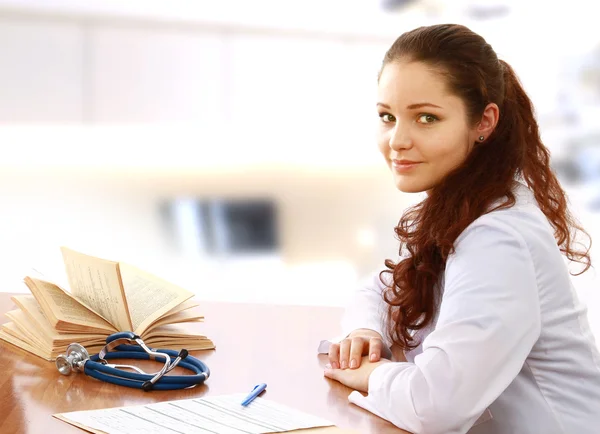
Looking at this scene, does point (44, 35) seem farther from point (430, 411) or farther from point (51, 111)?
point (430, 411)

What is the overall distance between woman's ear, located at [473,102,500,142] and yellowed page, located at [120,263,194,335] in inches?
24.3

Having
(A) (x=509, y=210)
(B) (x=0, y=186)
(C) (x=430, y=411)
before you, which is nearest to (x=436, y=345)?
(C) (x=430, y=411)

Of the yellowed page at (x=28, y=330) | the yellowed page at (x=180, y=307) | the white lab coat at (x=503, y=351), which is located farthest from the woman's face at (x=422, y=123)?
the yellowed page at (x=28, y=330)

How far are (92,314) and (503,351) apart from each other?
2.50ft

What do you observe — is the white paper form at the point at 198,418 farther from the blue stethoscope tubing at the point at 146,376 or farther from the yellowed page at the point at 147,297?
the yellowed page at the point at 147,297

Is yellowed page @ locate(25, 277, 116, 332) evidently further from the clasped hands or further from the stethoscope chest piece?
the clasped hands

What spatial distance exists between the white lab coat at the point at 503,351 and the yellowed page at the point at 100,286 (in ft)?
1.61

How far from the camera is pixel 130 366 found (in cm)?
123

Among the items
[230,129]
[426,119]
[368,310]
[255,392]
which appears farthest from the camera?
[230,129]

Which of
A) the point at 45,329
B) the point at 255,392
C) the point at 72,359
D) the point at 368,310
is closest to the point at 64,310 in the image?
the point at 45,329

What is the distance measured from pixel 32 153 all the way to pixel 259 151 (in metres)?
1.15

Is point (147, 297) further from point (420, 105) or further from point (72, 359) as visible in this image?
point (420, 105)

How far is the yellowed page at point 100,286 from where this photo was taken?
1.45 meters

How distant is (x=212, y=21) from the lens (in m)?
3.92
